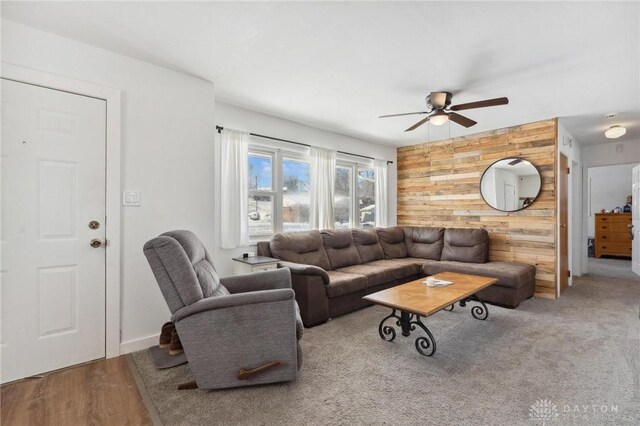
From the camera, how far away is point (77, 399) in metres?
1.90

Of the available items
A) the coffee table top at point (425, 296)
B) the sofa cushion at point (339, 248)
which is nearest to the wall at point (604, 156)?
the coffee table top at point (425, 296)

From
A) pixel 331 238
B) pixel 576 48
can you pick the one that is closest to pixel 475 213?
pixel 331 238

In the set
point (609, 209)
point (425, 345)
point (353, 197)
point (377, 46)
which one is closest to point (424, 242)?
point (353, 197)

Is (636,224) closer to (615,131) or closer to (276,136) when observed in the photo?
(615,131)

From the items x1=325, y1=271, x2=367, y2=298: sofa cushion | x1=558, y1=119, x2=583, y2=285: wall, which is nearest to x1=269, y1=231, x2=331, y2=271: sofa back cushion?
x1=325, y1=271, x2=367, y2=298: sofa cushion

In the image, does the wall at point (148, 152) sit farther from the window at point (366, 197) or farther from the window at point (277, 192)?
the window at point (366, 197)

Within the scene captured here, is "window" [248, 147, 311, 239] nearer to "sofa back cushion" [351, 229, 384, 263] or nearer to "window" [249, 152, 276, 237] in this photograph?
"window" [249, 152, 276, 237]

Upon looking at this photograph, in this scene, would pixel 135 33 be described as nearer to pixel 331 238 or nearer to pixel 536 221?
pixel 331 238

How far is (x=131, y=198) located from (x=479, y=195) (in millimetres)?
4740

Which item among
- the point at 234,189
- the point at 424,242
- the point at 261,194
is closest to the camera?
the point at 234,189

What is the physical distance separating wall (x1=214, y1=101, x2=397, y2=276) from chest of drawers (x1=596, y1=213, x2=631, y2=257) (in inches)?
230

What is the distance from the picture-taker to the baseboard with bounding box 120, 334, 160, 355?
2.49 metres

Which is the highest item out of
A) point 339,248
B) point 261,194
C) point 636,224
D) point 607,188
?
point 607,188

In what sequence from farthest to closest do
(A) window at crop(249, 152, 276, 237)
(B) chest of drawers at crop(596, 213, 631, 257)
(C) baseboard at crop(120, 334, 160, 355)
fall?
1. (B) chest of drawers at crop(596, 213, 631, 257)
2. (A) window at crop(249, 152, 276, 237)
3. (C) baseboard at crop(120, 334, 160, 355)
